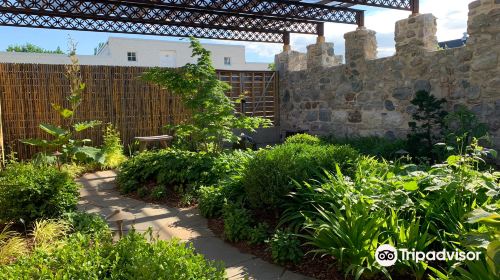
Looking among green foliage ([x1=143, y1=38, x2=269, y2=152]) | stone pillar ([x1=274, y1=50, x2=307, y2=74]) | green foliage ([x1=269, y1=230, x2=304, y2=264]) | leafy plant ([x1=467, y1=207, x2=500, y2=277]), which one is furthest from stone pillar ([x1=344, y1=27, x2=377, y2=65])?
leafy plant ([x1=467, y1=207, x2=500, y2=277])

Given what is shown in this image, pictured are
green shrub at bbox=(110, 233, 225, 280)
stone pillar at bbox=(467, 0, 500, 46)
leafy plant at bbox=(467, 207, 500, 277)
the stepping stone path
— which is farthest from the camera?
stone pillar at bbox=(467, 0, 500, 46)

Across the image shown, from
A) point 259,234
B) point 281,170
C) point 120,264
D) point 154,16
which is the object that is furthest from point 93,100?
point 120,264

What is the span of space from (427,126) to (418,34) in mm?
1685

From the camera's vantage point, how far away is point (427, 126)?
607 centimetres

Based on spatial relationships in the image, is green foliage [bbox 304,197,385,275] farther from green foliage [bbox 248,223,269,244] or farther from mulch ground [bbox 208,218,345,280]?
green foliage [bbox 248,223,269,244]

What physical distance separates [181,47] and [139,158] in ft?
70.9

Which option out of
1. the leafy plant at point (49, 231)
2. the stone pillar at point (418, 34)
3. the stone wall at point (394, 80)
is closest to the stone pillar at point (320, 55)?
the stone wall at point (394, 80)

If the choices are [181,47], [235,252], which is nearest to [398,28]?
[235,252]

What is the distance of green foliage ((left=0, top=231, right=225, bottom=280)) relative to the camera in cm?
183

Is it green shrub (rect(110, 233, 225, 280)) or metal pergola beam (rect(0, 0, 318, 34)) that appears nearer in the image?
green shrub (rect(110, 233, 225, 280))

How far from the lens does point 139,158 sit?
582 centimetres

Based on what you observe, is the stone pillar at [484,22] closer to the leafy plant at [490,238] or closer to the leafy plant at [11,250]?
the leafy plant at [490,238]

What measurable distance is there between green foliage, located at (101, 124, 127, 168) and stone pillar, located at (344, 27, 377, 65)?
508 centimetres

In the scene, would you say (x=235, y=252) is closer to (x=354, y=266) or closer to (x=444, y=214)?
(x=354, y=266)
